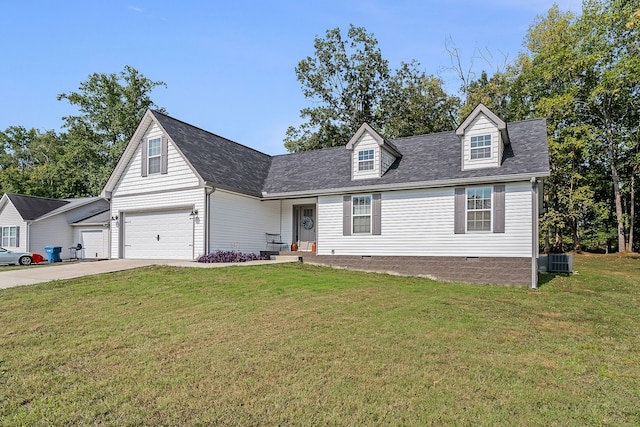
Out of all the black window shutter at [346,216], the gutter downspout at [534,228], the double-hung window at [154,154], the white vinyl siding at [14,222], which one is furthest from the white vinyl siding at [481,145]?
the white vinyl siding at [14,222]

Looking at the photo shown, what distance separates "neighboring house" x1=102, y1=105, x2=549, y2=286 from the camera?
13.3 meters

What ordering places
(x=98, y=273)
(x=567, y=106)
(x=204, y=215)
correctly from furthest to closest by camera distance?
(x=567, y=106)
(x=204, y=215)
(x=98, y=273)

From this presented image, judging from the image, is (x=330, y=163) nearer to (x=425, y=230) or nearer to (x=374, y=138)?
(x=374, y=138)

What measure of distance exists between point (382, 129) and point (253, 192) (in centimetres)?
1920

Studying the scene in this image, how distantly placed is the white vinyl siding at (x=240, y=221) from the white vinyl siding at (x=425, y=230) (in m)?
3.02

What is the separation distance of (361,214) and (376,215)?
65cm

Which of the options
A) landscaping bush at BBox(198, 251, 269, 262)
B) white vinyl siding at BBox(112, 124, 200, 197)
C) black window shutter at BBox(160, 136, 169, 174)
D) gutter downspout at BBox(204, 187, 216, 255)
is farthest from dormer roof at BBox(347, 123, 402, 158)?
black window shutter at BBox(160, 136, 169, 174)

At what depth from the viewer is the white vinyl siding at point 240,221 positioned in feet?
52.3

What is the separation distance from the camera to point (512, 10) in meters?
16.7

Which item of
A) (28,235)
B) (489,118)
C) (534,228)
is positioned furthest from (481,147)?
(28,235)

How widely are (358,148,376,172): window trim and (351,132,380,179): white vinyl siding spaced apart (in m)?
0.04

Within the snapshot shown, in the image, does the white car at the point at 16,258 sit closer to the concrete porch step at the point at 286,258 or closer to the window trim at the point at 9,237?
the window trim at the point at 9,237

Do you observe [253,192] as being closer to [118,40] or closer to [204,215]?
[204,215]

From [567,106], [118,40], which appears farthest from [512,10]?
[118,40]
